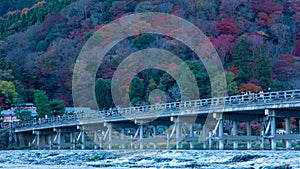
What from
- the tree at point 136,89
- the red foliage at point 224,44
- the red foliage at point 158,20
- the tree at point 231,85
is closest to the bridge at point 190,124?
the tree at point 136,89

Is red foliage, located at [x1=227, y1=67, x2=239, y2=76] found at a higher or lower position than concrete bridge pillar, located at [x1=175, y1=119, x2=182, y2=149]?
higher

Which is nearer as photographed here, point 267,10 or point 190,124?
point 190,124

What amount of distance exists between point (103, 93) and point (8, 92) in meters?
16.7

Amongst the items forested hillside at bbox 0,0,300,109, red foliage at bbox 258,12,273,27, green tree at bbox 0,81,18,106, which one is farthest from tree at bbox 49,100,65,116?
red foliage at bbox 258,12,273,27

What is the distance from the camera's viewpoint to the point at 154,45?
397ft

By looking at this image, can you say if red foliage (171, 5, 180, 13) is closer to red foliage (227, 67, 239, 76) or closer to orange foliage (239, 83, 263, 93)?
red foliage (227, 67, 239, 76)

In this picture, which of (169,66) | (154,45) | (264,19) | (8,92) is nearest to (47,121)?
(169,66)

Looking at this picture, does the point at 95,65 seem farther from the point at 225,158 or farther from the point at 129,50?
the point at 225,158

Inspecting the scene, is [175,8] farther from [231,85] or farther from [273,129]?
[273,129]

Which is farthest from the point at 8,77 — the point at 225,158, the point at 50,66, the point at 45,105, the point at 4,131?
the point at 225,158

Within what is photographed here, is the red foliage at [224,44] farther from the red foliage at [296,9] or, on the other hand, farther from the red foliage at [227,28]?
the red foliage at [296,9]

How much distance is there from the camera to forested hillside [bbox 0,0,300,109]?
97.9 meters

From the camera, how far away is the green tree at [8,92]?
108 metres

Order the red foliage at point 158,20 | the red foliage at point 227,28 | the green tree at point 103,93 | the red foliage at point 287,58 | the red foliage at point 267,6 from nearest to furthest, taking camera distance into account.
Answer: the green tree at point 103,93 < the red foliage at point 287,58 < the red foliage at point 227,28 < the red foliage at point 267,6 < the red foliage at point 158,20
